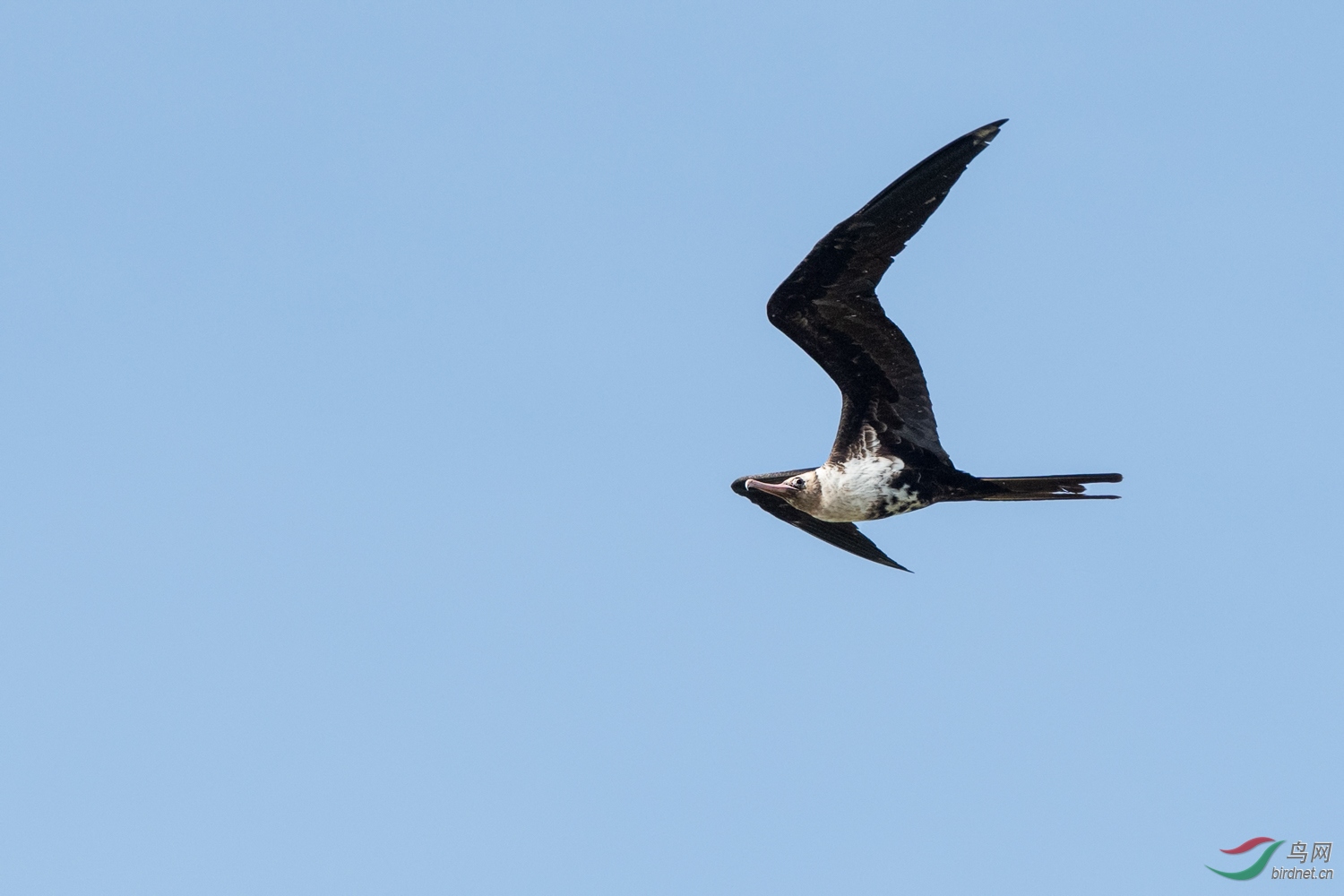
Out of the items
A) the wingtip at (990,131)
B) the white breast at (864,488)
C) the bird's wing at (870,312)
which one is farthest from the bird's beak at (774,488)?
the wingtip at (990,131)

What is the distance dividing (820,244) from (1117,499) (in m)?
2.71

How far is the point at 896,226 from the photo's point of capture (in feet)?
38.5

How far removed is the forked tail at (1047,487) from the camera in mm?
11828

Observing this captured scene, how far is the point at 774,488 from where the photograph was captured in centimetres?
1380

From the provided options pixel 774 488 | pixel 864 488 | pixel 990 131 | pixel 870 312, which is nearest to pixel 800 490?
pixel 774 488

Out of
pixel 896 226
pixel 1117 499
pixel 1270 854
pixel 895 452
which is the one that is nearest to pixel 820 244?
pixel 896 226

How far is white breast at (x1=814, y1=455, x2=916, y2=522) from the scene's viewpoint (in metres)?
13.0

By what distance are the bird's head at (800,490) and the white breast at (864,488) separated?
0.27 feet

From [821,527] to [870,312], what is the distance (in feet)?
8.65

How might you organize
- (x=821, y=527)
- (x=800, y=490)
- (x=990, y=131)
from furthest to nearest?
(x=821, y=527), (x=800, y=490), (x=990, y=131)

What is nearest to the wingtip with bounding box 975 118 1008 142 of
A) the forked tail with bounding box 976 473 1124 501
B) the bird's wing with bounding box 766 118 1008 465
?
the bird's wing with bounding box 766 118 1008 465

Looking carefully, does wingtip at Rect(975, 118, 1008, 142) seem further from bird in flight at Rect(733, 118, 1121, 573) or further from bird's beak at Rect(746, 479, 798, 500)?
bird's beak at Rect(746, 479, 798, 500)

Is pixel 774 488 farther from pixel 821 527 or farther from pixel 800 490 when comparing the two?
pixel 821 527

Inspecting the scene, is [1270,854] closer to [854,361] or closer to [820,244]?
[854,361]
